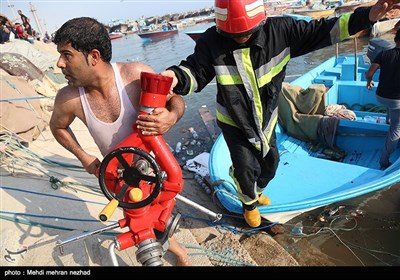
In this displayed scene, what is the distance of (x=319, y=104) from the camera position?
Answer: 435 centimetres

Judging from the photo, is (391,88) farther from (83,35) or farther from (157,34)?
(157,34)

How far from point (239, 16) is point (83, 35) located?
3.02ft

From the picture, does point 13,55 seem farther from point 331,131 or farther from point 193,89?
point 331,131

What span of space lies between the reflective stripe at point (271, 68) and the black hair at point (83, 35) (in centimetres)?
Answer: 107

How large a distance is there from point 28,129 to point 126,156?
4.16 meters

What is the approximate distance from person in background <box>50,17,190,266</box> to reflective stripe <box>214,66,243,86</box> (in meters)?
0.39

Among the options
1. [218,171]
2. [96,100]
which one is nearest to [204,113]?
[218,171]

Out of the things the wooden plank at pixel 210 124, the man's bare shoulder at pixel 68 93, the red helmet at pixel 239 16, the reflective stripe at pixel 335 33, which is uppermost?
the red helmet at pixel 239 16

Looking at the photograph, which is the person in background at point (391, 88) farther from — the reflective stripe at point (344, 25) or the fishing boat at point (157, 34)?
the fishing boat at point (157, 34)

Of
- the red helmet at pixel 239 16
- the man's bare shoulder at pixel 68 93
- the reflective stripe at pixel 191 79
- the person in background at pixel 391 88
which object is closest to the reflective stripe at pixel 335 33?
the red helmet at pixel 239 16

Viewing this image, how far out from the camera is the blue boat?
9.41 feet

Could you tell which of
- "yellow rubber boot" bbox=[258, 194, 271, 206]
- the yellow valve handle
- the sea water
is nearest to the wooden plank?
the sea water

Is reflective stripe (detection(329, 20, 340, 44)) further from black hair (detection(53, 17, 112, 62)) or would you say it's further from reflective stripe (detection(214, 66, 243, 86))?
black hair (detection(53, 17, 112, 62))

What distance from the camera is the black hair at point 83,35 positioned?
157 centimetres
